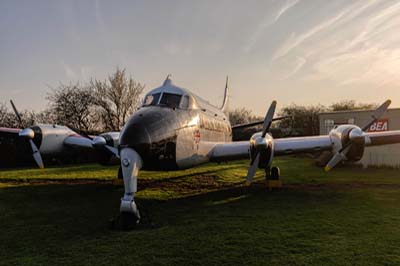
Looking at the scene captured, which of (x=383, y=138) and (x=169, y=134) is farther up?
(x=169, y=134)

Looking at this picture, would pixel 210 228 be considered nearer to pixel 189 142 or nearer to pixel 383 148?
pixel 189 142

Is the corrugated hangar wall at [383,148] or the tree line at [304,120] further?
the tree line at [304,120]

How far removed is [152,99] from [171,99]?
614 millimetres

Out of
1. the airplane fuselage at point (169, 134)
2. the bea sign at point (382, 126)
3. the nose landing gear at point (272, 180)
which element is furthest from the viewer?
the bea sign at point (382, 126)

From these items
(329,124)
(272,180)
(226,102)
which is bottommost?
(272,180)

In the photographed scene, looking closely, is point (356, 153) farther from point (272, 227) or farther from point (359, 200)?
point (272, 227)

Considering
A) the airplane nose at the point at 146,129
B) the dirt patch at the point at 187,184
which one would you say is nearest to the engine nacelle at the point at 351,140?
the dirt patch at the point at 187,184

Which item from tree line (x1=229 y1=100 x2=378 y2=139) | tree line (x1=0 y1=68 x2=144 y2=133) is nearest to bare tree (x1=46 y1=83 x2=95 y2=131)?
tree line (x1=0 y1=68 x2=144 y2=133)

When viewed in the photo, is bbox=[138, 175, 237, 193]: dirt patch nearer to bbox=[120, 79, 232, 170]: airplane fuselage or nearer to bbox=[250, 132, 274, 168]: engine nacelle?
bbox=[120, 79, 232, 170]: airplane fuselage

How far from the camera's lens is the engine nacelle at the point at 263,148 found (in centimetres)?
1012

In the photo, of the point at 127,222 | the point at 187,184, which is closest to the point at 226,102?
the point at 187,184

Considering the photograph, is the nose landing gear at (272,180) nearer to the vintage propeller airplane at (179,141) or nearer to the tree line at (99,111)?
the vintage propeller airplane at (179,141)

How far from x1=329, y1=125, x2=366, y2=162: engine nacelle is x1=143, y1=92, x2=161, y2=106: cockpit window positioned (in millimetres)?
6854

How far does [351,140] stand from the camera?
35.4 feet
